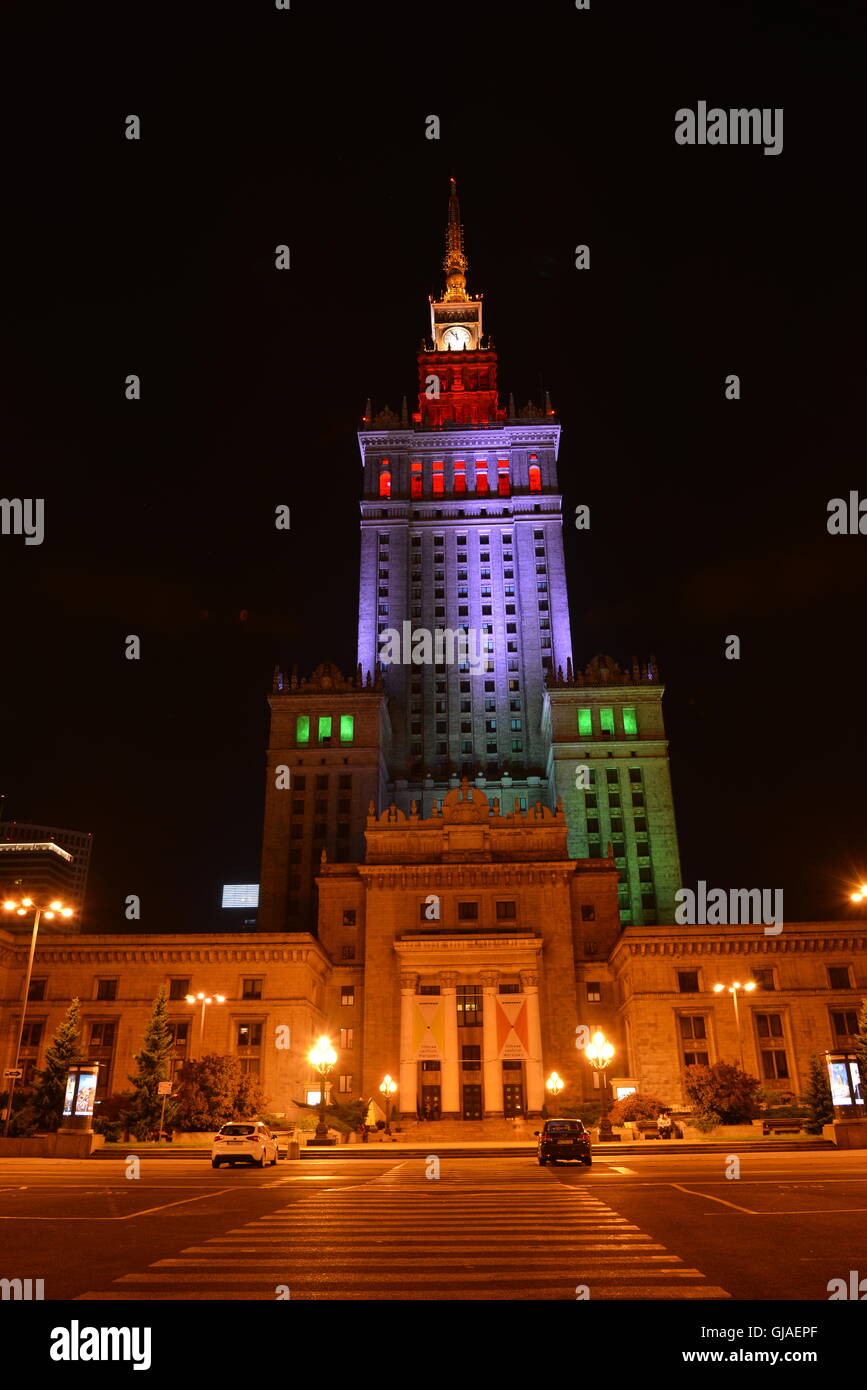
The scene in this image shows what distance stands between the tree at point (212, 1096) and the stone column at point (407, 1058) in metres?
14.6

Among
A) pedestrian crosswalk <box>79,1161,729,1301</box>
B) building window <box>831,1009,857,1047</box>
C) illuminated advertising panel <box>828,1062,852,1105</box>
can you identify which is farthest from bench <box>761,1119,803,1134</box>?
pedestrian crosswalk <box>79,1161,729,1301</box>

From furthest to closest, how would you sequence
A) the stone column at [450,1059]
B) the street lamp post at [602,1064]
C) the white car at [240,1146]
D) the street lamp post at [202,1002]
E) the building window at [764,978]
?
the stone column at [450,1059] < the building window at [764,978] < the street lamp post at [202,1002] < the street lamp post at [602,1064] < the white car at [240,1146]

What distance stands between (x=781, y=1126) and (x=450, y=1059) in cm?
2653

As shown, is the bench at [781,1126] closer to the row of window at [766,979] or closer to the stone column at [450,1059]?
the row of window at [766,979]

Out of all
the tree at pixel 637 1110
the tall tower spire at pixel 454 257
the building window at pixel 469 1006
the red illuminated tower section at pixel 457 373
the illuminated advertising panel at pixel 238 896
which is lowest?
the tree at pixel 637 1110

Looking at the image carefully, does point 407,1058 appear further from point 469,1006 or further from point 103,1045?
point 103,1045

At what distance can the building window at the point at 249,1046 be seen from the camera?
6147cm

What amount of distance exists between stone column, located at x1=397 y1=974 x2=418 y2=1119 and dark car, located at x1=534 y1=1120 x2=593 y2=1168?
111ft

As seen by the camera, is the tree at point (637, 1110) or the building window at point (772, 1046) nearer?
the tree at point (637, 1110)

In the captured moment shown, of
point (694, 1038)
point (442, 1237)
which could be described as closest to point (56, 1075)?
point (694, 1038)

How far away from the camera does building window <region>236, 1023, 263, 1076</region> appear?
61.5m

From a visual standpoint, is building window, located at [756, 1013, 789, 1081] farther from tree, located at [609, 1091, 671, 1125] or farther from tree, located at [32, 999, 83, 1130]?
tree, located at [32, 999, 83, 1130]

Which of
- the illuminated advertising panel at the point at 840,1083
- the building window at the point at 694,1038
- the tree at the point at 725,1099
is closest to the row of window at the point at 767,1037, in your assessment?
the building window at the point at 694,1038
